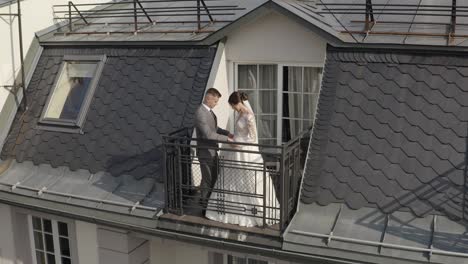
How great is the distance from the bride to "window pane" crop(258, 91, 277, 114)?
4.52 feet

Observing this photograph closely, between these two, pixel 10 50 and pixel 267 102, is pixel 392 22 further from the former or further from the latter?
pixel 10 50

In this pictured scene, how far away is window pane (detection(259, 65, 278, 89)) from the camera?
8264mm

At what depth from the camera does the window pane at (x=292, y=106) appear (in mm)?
8180

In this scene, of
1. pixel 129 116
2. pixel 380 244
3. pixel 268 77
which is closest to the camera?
pixel 380 244

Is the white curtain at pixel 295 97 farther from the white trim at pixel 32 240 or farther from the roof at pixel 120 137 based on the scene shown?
the white trim at pixel 32 240

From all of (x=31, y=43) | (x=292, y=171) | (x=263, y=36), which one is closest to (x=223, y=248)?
(x=292, y=171)

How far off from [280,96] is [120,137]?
275 centimetres

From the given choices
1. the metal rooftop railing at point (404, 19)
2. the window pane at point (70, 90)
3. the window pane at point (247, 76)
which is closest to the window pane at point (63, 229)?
the window pane at point (70, 90)

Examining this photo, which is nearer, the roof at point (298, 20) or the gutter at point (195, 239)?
the gutter at point (195, 239)

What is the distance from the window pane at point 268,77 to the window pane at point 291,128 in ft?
2.04

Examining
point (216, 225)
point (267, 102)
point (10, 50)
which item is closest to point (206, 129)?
point (216, 225)

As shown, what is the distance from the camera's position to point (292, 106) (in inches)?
323

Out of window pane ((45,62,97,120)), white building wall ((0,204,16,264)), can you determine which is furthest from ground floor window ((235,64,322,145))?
white building wall ((0,204,16,264))

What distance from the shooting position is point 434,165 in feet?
21.5
